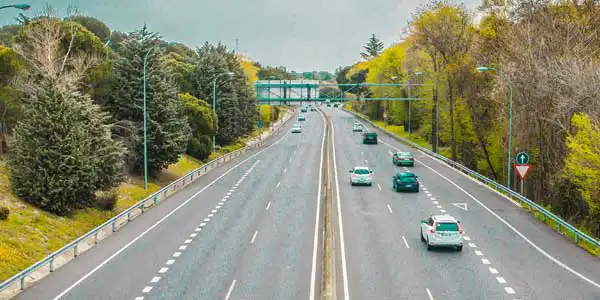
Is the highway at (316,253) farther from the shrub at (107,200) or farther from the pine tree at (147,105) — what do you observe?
the pine tree at (147,105)

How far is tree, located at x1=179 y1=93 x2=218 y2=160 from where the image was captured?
223 feet

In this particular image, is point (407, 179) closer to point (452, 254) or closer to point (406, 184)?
point (406, 184)

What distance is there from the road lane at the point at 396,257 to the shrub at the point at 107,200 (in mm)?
13370

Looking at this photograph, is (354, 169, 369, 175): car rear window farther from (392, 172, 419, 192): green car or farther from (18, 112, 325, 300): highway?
(392, 172, 419, 192): green car

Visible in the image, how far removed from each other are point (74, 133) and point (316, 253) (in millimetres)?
15409

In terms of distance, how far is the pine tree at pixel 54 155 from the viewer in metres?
34.1

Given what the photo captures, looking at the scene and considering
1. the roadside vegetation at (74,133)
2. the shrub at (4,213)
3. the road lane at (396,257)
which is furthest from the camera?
the roadside vegetation at (74,133)

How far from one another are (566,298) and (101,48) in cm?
3891

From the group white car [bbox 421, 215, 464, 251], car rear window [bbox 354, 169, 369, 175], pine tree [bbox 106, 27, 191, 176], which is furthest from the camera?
pine tree [bbox 106, 27, 191, 176]

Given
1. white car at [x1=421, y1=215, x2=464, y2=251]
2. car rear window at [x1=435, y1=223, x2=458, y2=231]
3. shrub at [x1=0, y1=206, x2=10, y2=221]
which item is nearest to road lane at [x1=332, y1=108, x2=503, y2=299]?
white car at [x1=421, y1=215, x2=464, y2=251]

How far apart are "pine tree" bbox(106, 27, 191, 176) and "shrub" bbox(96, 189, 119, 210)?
36.3 feet

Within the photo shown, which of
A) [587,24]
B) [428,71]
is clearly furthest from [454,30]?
[587,24]

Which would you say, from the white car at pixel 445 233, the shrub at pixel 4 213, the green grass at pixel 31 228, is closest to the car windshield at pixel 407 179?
the white car at pixel 445 233

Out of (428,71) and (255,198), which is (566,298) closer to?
(255,198)
